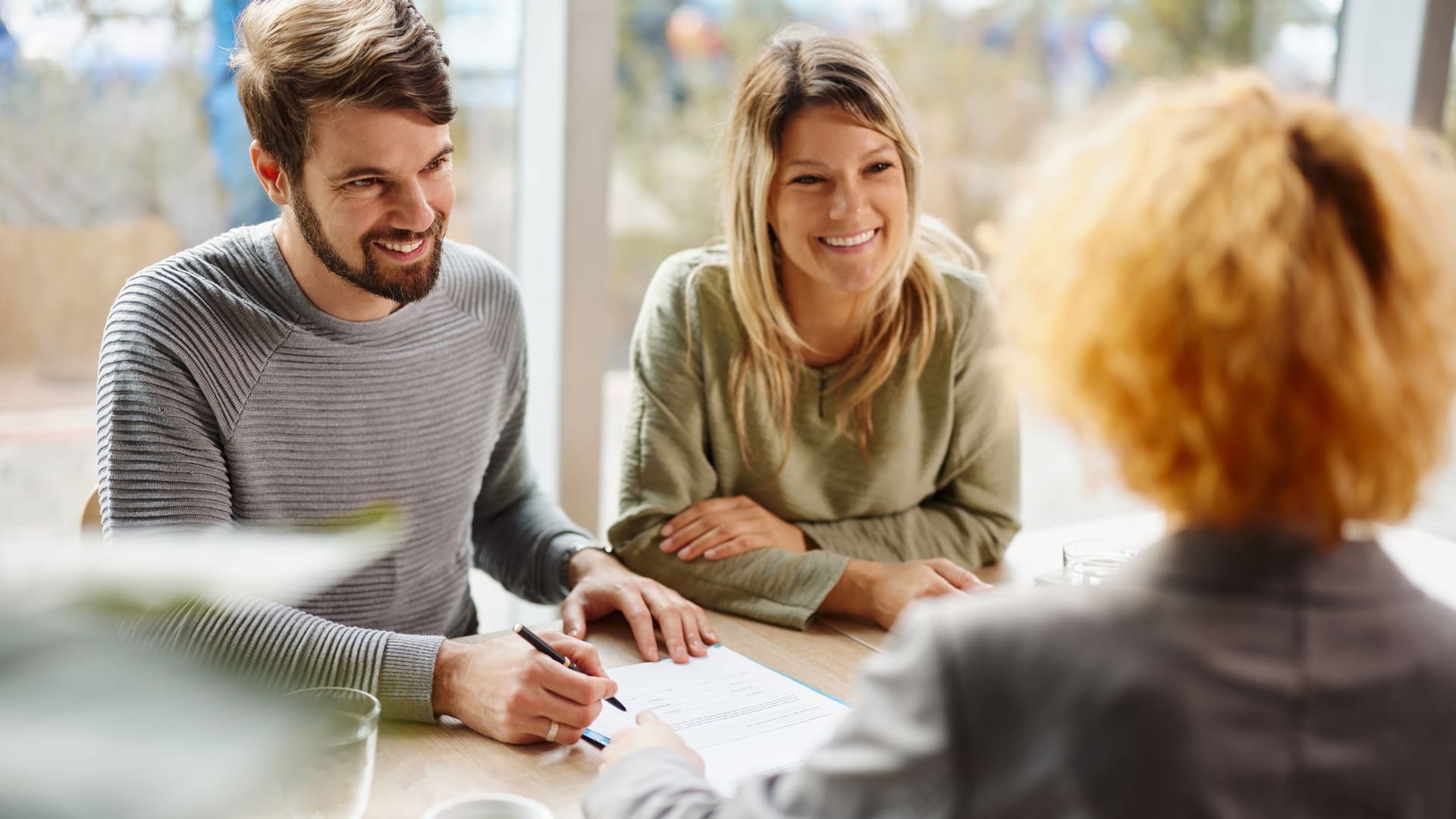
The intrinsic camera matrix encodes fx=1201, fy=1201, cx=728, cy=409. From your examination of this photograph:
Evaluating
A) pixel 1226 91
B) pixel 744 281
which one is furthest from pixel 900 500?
pixel 1226 91

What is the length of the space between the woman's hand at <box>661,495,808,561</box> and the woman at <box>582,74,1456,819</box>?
0.89 metres

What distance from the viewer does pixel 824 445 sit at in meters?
1.76

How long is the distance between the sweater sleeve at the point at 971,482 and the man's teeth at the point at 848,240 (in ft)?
0.66

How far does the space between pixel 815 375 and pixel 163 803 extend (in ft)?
5.00

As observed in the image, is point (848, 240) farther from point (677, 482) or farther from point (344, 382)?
point (344, 382)

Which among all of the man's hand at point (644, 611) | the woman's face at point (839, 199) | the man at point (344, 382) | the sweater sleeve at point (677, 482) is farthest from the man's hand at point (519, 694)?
the woman's face at point (839, 199)

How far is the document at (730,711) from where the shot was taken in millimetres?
1116

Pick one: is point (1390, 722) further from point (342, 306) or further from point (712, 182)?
point (712, 182)

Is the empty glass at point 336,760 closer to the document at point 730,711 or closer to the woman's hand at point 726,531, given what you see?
the document at point 730,711

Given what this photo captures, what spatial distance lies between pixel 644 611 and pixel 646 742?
38 centimetres

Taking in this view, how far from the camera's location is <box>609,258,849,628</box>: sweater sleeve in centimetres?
151

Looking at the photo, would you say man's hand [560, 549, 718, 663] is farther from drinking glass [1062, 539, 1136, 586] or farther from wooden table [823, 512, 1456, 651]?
drinking glass [1062, 539, 1136, 586]

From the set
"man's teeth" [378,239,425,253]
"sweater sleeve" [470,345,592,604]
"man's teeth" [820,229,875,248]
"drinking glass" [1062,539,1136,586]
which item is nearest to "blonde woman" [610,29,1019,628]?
"man's teeth" [820,229,875,248]

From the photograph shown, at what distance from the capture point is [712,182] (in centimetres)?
187
